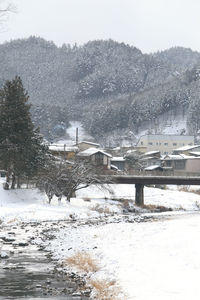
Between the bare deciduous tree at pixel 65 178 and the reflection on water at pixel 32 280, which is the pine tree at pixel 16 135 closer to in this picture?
the bare deciduous tree at pixel 65 178

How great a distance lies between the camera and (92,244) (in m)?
25.3

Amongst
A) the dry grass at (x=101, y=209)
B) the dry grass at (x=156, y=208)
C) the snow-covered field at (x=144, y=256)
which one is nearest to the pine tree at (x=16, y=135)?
the dry grass at (x=101, y=209)

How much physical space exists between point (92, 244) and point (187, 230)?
531 cm

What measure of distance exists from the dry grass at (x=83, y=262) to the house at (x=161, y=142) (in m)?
146

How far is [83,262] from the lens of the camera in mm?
19734

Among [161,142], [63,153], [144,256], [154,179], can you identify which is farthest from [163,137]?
[144,256]

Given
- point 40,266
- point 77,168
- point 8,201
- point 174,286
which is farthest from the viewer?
point 77,168

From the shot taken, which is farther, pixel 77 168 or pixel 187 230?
pixel 77 168

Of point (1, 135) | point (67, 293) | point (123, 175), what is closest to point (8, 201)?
point (1, 135)

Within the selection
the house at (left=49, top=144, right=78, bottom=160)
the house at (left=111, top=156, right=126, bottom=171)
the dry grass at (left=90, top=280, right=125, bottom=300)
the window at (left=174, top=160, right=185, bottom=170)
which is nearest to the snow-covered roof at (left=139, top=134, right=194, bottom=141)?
the window at (left=174, top=160, right=185, bottom=170)

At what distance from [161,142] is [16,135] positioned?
12034 cm

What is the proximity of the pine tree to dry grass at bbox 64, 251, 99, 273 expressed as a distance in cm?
3279

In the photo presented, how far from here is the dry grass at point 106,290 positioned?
14.0 m

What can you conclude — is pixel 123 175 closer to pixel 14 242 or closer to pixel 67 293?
pixel 14 242
